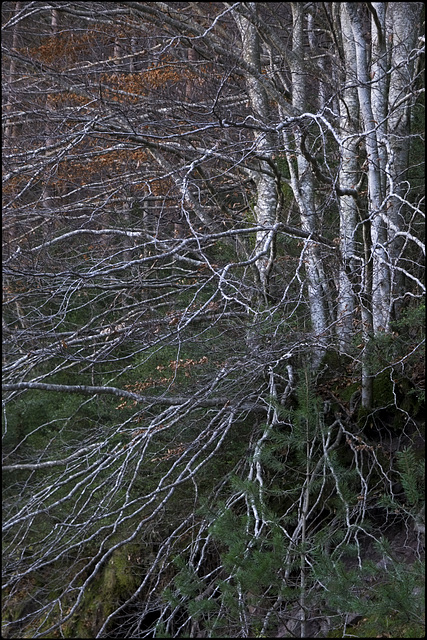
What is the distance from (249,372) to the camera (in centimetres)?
443

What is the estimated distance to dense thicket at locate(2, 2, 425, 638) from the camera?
3.70 m

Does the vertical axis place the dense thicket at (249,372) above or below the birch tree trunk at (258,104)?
below

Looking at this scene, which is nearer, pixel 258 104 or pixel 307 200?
pixel 307 200

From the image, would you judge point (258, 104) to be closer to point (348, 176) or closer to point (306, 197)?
point (306, 197)

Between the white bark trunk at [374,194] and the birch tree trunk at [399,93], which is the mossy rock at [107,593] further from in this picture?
the birch tree trunk at [399,93]

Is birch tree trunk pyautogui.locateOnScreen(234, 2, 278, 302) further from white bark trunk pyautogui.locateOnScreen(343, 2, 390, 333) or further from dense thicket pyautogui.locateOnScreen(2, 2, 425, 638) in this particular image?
white bark trunk pyautogui.locateOnScreen(343, 2, 390, 333)

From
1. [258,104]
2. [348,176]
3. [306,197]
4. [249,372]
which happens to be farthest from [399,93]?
[249,372]

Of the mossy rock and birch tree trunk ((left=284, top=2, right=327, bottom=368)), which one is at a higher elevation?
birch tree trunk ((left=284, top=2, right=327, bottom=368))

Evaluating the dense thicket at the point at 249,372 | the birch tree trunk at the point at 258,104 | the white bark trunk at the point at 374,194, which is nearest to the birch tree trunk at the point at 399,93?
the dense thicket at the point at 249,372

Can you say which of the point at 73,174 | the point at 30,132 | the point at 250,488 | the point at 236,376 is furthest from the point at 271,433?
the point at 73,174

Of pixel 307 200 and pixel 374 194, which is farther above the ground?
pixel 307 200

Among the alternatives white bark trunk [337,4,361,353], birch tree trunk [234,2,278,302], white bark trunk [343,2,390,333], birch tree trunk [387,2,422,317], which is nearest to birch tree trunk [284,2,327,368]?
white bark trunk [337,4,361,353]

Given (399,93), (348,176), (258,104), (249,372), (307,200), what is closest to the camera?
(249,372)

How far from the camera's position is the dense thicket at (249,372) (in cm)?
370
